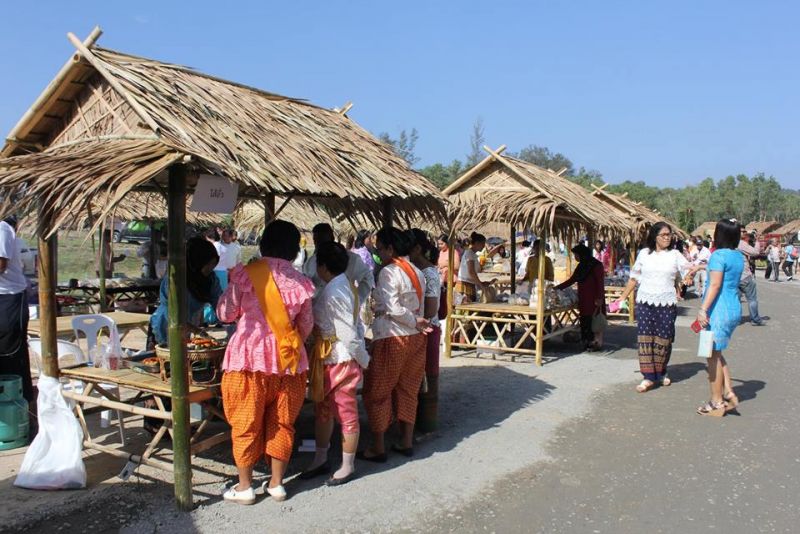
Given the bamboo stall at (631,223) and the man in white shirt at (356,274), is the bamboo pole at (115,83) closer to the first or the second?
the man in white shirt at (356,274)

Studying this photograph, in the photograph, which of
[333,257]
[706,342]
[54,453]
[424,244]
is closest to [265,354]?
[333,257]

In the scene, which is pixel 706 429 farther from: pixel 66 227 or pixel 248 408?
pixel 66 227

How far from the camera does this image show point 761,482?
4.68m

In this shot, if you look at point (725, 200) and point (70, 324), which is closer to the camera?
point (70, 324)

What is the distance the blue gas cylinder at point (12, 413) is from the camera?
507 centimetres

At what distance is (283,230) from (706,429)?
14.6ft

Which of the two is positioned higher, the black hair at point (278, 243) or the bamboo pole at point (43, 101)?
the bamboo pole at point (43, 101)

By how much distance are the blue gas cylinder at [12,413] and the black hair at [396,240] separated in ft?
10.5

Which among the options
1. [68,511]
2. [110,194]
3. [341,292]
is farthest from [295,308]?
[68,511]

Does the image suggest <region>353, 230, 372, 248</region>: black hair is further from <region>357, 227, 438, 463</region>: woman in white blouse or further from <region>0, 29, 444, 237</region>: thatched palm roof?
<region>357, 227, 438, 463</region>: woman in white blouse

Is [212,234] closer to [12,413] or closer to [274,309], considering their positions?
[12,413]

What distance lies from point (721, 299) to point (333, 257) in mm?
4109

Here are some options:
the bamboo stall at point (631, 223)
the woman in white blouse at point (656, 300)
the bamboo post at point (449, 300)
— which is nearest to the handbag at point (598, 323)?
the bamboo post at point (449, 300)

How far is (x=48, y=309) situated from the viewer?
16.1 feet
